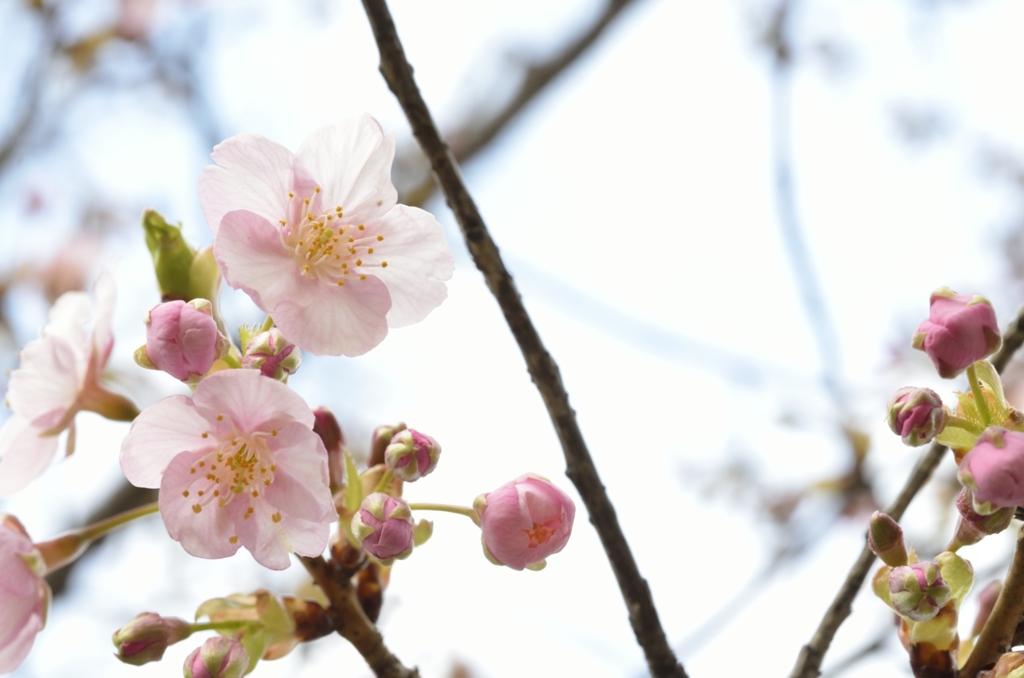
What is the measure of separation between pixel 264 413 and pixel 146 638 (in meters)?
→ 0.25

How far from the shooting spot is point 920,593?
0.68 meters

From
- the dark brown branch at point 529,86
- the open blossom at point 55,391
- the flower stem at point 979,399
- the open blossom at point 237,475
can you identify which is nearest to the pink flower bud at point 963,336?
the flower stem at point 979,399

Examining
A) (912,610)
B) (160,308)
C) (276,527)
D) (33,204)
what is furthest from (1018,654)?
(33,204)

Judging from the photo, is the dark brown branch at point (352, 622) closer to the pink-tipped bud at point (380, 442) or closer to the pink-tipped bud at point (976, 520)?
the pink-tipped bud at point (380, 442)

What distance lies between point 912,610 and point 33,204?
4677mm

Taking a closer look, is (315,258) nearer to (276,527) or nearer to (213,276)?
(213,276)

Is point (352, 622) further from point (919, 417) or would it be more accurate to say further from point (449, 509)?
point (919, 417)

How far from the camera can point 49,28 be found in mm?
3424

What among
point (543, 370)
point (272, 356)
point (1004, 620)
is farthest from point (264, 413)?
point (1004, 620)

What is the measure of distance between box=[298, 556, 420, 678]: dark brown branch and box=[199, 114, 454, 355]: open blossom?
0.23 meters

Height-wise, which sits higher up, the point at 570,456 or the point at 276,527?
the point at 570,456

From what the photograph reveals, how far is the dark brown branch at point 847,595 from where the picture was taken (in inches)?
33.7

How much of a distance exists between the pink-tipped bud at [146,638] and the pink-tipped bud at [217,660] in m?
0.04

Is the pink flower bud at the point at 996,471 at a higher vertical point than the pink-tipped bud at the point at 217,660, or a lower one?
higher
